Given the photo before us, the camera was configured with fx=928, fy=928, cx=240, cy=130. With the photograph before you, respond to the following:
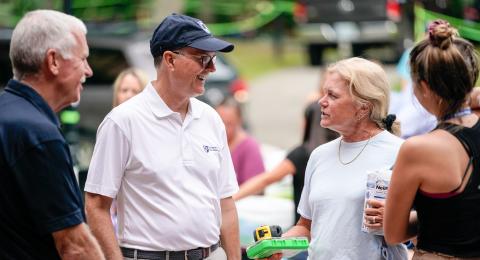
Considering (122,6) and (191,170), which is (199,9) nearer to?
(122,6)

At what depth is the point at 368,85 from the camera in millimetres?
4289

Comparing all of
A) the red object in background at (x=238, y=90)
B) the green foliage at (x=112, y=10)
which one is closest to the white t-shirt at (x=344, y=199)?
the red object in background at (x=238, y=90)

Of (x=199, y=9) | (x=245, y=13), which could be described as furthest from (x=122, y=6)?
(x=245, y=13)

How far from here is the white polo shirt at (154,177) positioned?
4125 mm

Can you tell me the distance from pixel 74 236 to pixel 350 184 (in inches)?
54.6

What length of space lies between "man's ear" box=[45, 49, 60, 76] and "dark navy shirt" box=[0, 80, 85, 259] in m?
0.11

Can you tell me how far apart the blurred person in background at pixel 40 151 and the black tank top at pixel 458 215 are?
126cm

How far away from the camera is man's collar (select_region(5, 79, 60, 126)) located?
333 centimetres

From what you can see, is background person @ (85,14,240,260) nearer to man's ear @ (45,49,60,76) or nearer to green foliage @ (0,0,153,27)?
man's ear @ (45,49,60,76)

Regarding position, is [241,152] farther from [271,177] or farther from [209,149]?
[209,149]

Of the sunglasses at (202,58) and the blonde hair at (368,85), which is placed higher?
the sunglasses at (202,58)

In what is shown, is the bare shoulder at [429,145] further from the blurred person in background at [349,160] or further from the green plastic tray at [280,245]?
the green plastic tray at [280,245]

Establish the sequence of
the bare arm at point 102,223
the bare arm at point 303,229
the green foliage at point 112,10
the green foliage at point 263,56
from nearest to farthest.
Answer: the bare arm at point 102,223 → the bare arm at point 303,229 → the green foliage at point 112,10 → the green foliage at point 263,56

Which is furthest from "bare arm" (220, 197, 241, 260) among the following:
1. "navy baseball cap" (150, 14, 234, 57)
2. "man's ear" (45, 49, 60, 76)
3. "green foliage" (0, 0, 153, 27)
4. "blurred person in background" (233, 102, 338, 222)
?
"green foliage" (0, 0, 153, 27)
